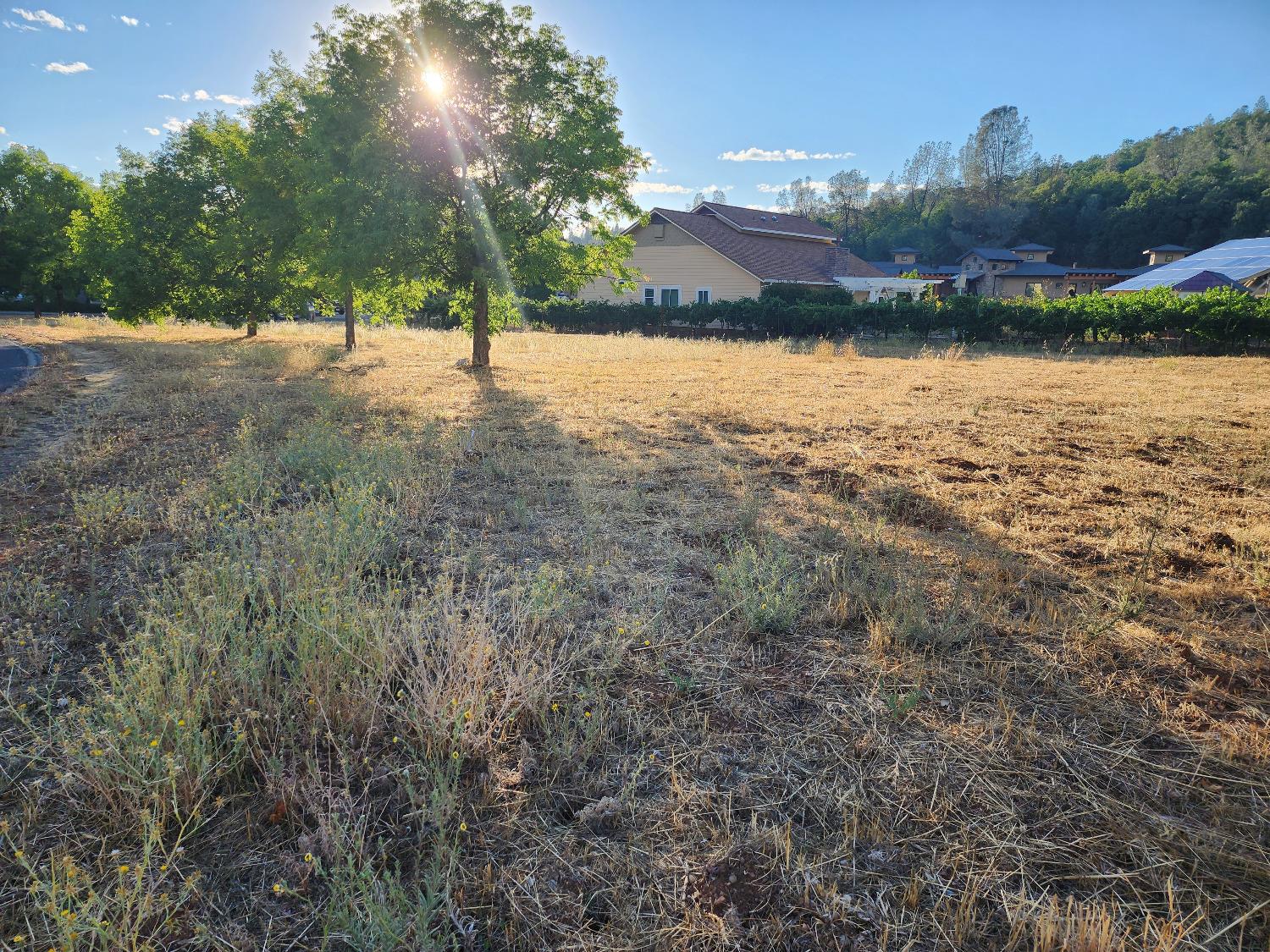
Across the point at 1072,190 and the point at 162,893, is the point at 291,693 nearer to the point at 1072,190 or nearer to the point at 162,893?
the point at 162,893

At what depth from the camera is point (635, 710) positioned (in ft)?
9.41

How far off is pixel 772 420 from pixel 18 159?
58230 mm

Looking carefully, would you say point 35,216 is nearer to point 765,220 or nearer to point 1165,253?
point 765,220

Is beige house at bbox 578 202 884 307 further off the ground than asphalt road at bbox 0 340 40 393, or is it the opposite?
beige house at bbox 578 202 884 307

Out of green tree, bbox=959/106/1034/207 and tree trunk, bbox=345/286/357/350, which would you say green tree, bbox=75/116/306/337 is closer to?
tree trunk, bbox=345/286/357/350

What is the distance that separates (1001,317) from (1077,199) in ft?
219

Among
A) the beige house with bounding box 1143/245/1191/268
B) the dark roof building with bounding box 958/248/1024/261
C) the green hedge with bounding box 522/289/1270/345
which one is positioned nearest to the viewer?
the green hedge with bounding box 522/289/1270/345

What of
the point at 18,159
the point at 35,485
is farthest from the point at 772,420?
the point at 18,159

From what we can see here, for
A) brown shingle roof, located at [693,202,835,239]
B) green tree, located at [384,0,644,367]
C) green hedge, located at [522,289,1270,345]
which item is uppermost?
brown shingle roof, located at [693,202,835,239]

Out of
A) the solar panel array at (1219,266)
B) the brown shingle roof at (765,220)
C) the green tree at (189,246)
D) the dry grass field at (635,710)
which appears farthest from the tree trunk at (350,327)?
the solar panel array at (1219,266)

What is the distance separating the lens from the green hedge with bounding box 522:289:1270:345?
60.8 feet

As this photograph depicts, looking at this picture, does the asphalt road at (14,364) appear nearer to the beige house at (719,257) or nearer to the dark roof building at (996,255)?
the beige house at (719,257)

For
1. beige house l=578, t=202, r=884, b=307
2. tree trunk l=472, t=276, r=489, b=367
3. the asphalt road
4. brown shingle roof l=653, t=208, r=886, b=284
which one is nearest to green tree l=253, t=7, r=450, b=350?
tree trunk l=472, t=276, r=489, b=367

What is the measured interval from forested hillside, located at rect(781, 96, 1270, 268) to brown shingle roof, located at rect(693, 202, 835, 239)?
44.9m
